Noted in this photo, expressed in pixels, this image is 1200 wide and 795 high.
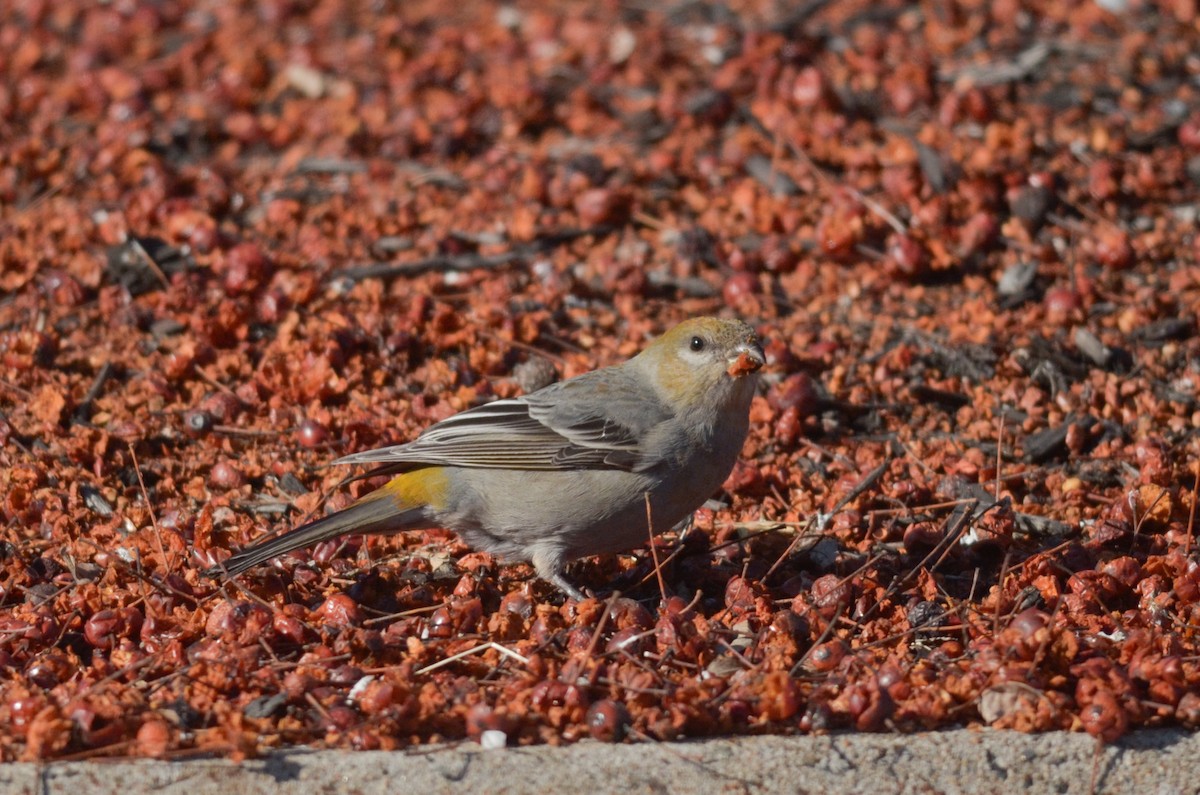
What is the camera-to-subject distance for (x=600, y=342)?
625 centimetres

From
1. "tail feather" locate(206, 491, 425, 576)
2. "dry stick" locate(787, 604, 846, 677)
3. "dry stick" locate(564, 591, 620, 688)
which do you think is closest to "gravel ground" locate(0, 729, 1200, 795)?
"dry stick" locate(564, 591, 620, 688)

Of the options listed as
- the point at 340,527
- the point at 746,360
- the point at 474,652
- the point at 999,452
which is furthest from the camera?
the point at 999,452

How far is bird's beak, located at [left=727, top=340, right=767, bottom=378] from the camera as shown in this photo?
484 centimetres

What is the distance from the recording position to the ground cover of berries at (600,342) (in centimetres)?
401

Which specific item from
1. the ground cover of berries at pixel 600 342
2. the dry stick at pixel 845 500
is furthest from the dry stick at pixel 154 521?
the dry stick at pixel 845 500

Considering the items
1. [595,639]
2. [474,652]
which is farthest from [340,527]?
[595,639]

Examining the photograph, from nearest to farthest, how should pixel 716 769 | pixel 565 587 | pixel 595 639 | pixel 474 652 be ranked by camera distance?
1. pixel 716 769
2. pixel 595 639
3. pixel 474 652
4. pixel 565 587

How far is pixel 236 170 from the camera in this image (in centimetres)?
754

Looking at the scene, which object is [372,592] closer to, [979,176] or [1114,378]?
[1114,378]

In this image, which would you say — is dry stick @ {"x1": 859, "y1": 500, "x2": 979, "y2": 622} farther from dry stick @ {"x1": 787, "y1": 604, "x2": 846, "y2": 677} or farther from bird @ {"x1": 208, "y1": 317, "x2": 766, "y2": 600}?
bird @ {"x1": 208, "y1": 317, "x2": 766, "y2": 600}

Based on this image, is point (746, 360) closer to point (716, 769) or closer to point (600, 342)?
point (600, 342)

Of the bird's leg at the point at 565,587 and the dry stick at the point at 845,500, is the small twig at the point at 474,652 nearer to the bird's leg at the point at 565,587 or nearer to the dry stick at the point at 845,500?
the bird's leg at the point at 565,587

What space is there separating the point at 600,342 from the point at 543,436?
1.42 m

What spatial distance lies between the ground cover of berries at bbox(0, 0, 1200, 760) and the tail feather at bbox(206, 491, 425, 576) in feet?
0.54
